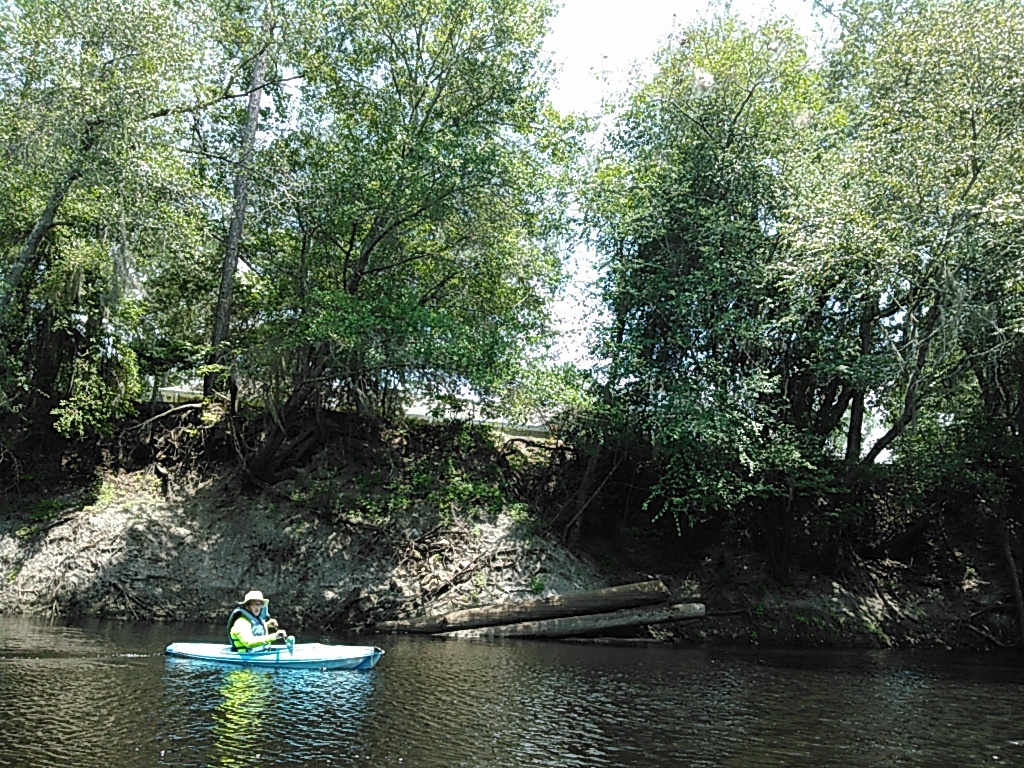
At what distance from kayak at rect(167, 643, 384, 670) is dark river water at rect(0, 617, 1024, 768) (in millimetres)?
234

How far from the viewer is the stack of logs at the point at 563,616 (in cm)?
1884

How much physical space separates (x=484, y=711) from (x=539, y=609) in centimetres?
841

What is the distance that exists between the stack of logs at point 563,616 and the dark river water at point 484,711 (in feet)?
7.60

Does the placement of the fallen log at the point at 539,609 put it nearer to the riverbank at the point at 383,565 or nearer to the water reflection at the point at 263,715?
the riverbank at the point at 383,565

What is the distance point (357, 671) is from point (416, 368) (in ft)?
27.2

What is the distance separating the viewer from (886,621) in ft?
69.9

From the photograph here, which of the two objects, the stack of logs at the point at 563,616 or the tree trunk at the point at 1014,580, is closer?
the stack of logs at the point at 563,616

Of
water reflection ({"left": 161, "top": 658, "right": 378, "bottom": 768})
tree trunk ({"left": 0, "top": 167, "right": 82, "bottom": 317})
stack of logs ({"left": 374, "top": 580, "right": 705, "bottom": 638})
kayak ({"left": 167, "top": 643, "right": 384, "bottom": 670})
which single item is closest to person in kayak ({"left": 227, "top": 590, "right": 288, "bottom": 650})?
kayak ({"left": 167, "top": 643, "right": 384, "bottom": 670})

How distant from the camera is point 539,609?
1912 centimetres

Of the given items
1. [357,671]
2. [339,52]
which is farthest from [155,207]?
[357,671]

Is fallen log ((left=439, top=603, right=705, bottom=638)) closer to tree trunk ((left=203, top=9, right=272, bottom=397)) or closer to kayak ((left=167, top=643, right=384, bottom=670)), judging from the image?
kayak ((left=167, top=643, right=384, bottom=670))

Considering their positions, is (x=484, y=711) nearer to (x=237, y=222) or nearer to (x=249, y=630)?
(x=249, y=630)

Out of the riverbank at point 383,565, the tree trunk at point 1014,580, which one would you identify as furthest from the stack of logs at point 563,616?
the tree trunk at point 1014,580

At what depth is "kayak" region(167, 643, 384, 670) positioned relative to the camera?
13.5 m
